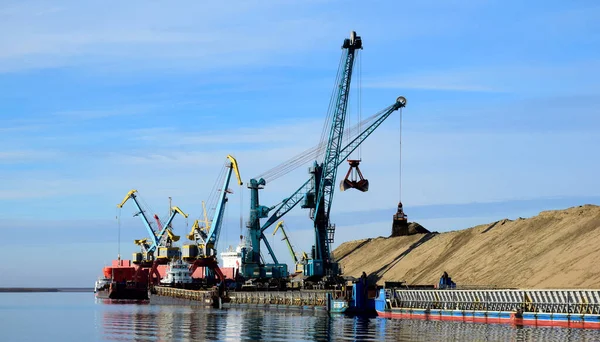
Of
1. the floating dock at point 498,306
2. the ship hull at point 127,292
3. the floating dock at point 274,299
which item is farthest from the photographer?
the ship hull at point 127,292

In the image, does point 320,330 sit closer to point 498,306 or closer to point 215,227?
point 498,306

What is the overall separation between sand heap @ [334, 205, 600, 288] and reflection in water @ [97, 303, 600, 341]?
24.4m

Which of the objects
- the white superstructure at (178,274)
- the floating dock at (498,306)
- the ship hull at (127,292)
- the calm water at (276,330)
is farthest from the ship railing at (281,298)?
the ship hull at (127,292)

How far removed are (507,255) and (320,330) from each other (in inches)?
2073

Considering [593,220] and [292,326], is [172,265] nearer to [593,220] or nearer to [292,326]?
[593,220]

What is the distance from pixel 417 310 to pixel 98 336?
3023 centimetres

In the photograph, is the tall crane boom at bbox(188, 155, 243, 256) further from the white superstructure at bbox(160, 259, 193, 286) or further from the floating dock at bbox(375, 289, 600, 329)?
the floating dock at bbox(375, 289, 600, 329)

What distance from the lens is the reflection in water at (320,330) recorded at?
66.2 metres

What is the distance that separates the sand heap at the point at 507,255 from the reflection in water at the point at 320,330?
24404 millimetres

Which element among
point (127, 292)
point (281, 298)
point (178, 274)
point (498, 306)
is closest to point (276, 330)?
point (498, 306)

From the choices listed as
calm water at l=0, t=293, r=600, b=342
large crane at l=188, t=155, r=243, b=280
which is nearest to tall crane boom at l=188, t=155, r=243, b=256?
large crane at l=188, t=155, r=243, b=280

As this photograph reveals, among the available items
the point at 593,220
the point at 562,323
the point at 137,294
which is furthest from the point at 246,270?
the point at 562,323

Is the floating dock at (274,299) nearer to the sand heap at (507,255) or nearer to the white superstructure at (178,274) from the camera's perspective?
the white superstructure at (178,274)

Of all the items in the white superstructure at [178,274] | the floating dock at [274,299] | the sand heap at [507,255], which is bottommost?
the floating dock at [274,299]
